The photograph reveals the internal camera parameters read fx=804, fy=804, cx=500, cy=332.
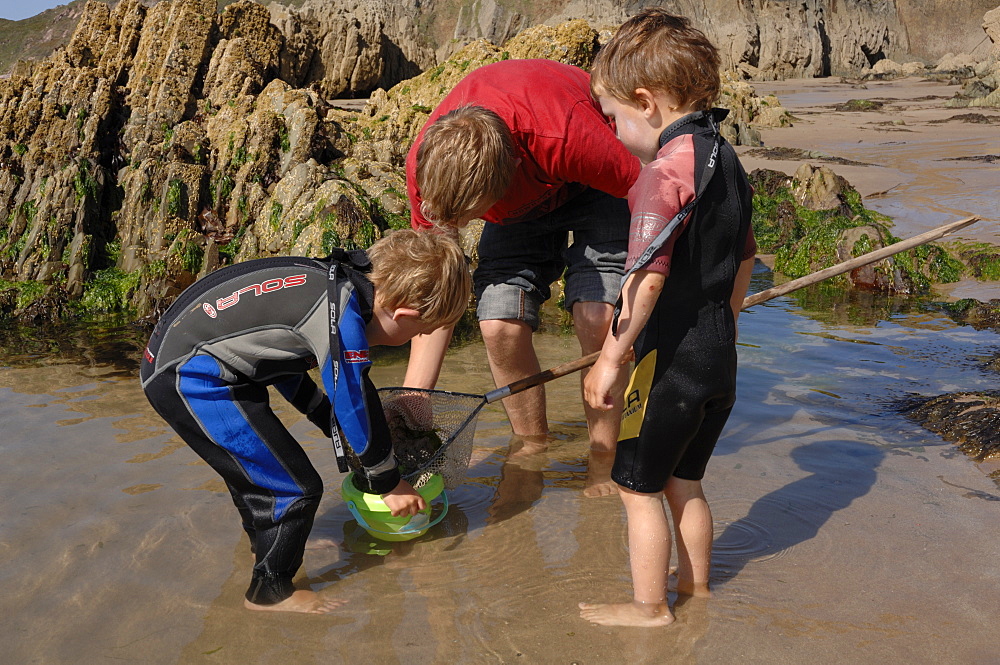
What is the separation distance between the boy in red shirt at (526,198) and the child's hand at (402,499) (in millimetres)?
864

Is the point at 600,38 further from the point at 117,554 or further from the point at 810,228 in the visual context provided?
the point at 117,554

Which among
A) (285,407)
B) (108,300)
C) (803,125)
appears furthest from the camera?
(803,125)

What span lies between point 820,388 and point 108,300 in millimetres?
6266

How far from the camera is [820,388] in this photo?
4973 mm

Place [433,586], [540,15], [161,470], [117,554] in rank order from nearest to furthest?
1. [433,586]
2. [117,554]
3. [161,470]
4. [540,15]

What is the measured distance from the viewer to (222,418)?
2736mm

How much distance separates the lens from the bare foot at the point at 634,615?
105 inches

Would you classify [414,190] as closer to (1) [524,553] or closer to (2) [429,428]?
(2) [429,428]

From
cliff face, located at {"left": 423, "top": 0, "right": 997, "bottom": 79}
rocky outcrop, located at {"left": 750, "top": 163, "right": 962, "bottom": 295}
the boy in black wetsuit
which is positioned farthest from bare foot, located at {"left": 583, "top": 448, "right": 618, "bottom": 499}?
cliff face, located at {"left": 423, "top": 0, "right": 997, "bottom": 79}

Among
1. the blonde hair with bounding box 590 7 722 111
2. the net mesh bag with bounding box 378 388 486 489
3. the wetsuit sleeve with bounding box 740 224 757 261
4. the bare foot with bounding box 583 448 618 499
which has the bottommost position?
the bare foot with bounding box 583 448 618 499

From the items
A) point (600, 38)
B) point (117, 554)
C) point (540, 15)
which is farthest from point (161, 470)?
point (540, 15)

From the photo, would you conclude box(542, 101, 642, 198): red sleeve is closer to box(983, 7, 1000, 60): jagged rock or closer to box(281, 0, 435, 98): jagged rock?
box(281, 0, 435, 98): jagged rock

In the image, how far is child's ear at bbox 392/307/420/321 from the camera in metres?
2.73

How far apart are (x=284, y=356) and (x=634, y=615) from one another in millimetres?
1470
